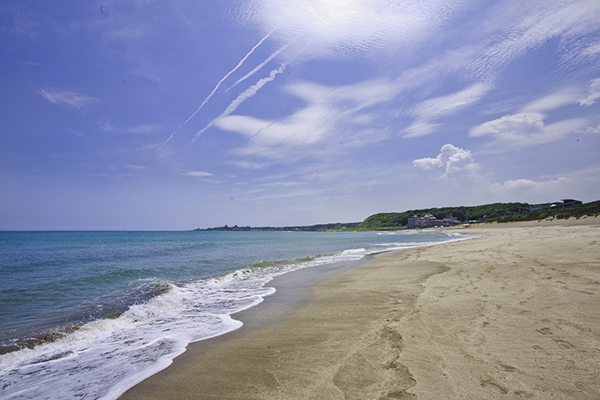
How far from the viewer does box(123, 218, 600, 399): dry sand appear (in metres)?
3.64

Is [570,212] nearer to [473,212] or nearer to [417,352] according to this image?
[417,352]

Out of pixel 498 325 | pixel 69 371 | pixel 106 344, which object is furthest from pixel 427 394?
pixel 106 344

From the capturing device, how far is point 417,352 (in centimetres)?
462

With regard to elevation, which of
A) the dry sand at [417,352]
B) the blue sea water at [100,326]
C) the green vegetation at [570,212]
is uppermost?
the green vegetation at [570,212]

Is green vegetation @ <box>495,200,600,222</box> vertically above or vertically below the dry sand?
above

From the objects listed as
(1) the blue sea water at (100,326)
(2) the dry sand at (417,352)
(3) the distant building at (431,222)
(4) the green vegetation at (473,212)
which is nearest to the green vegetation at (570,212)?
(4) the green vegetation at (473,212)

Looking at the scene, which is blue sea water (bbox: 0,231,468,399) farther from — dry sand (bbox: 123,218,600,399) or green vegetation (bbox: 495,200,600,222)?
green vegetation (bbox: 495,200,600,222)

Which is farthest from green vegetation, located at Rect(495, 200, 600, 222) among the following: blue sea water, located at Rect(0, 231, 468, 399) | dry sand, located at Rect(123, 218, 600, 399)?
blue sea water, located at Rect(0, 231, 468, 399)

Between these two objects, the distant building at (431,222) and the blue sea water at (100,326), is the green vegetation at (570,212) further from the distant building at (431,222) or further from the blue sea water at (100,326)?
the blue sea water at (100,326)

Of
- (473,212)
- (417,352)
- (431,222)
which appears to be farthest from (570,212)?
(473,212)

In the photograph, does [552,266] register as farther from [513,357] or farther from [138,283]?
[138,283]

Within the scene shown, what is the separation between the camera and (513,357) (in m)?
4.22

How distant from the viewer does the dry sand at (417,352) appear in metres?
3.64

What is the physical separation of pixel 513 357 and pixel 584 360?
0.85 m
